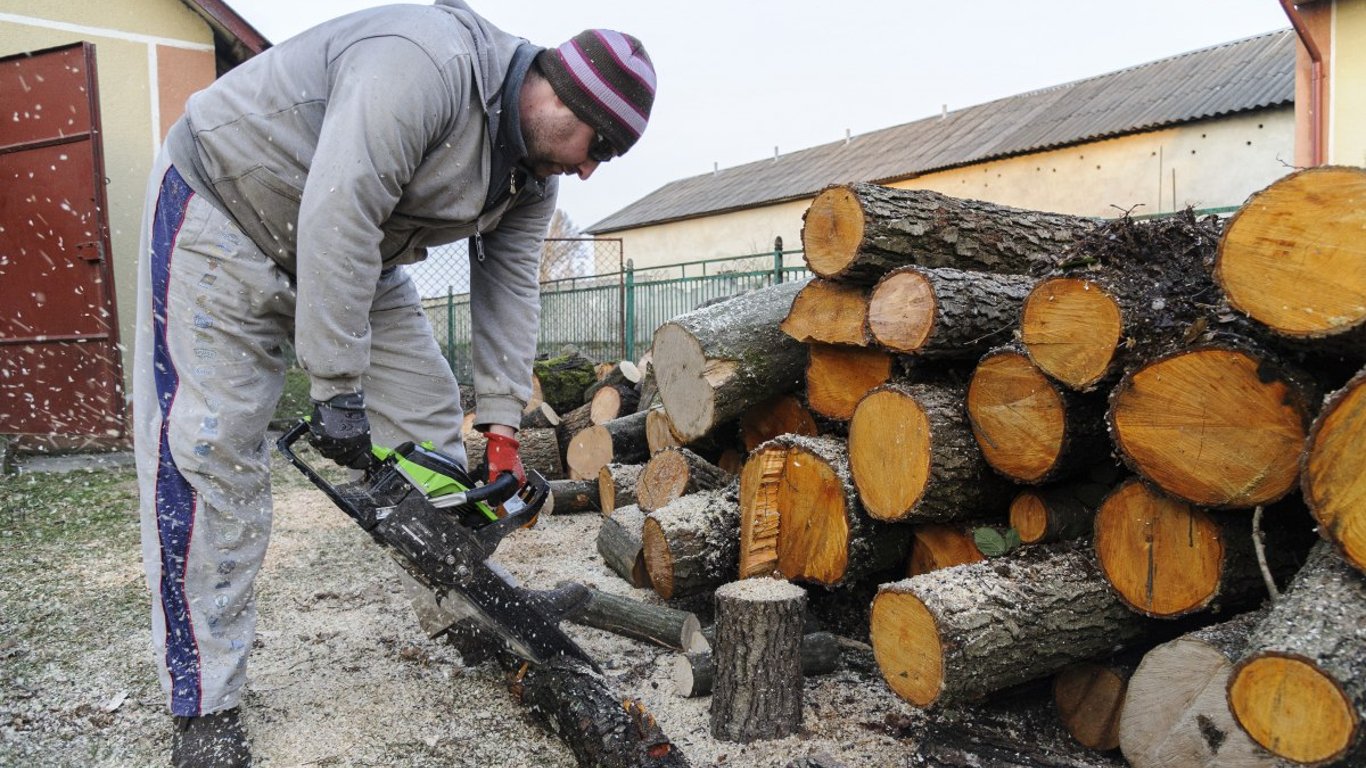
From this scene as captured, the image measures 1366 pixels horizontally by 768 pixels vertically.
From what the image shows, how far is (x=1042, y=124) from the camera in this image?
1625cm

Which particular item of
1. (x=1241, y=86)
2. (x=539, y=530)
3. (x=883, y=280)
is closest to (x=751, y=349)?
(x=883, y=280)

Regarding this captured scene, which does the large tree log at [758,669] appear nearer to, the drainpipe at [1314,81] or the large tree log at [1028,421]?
the large tree log at [1028,421]

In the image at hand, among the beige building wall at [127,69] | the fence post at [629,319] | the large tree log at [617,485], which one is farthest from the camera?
the fence post at [629,319]

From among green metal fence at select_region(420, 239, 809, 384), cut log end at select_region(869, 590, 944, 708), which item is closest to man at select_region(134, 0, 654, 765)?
cut log end at select_region(869, 590, 944, 708)

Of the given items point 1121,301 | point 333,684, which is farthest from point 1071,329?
point 333,684

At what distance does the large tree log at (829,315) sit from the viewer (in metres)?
2.66

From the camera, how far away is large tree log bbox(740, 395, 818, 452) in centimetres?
313

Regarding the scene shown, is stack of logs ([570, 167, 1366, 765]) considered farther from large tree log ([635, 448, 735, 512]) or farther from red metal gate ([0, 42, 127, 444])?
red metal gate ([0, 42, 127, 444])

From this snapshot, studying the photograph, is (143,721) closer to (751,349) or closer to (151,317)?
(151,317)

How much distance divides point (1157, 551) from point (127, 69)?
27.1ft

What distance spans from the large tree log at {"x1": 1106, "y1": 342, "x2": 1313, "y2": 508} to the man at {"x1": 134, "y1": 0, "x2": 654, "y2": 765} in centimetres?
126

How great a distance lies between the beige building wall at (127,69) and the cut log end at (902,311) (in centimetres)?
645

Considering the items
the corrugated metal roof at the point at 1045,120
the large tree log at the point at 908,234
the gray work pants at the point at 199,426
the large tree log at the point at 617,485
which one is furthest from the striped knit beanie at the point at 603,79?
the corrugated metal roof at the point at 1045,120

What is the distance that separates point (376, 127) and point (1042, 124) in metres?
16.9
